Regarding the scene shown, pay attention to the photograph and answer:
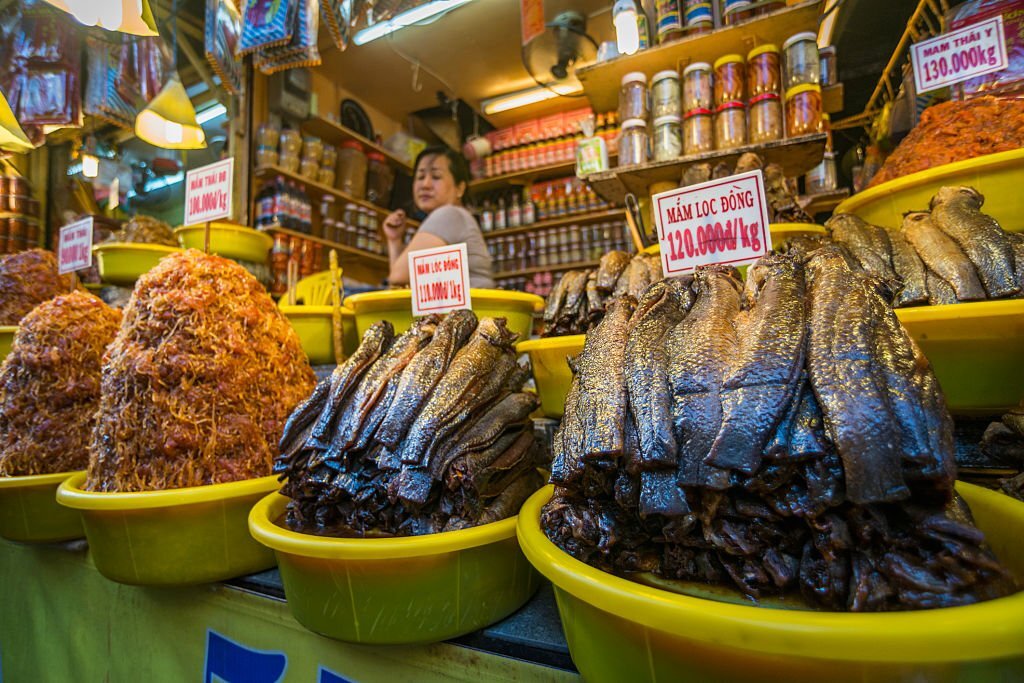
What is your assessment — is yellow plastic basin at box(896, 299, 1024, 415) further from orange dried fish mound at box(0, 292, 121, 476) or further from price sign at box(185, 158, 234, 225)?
orange dried fish mound at box(0, 292, 121, 476)

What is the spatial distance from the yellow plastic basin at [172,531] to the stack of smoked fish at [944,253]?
1299 mm

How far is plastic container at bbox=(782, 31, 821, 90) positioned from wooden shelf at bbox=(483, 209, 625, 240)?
2.64 metres

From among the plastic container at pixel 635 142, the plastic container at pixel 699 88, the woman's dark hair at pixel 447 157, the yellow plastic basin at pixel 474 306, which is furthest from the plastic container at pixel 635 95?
the yellow plastic basin at pixel 474 306

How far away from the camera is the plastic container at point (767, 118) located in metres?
2.76

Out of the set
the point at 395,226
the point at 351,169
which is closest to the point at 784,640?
the point at 395,226

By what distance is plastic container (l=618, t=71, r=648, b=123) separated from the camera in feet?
10.2

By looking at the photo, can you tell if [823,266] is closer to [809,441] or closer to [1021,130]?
[809,441]

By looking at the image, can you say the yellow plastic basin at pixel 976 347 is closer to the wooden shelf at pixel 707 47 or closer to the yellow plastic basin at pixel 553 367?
the yellow plastic basin at pixel 553 367

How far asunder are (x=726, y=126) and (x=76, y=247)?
10.6 ft

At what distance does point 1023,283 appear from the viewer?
935mm

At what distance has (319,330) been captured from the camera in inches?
82.3

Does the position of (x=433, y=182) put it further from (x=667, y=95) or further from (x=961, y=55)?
(x=961, y=55)

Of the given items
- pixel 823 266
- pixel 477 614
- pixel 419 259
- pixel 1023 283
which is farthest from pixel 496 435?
pixel 1023 283

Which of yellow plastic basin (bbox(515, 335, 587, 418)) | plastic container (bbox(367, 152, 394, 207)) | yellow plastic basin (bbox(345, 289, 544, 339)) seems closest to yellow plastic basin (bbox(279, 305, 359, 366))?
yellow plastic basin (bbox(345, 289, 544, 339))
